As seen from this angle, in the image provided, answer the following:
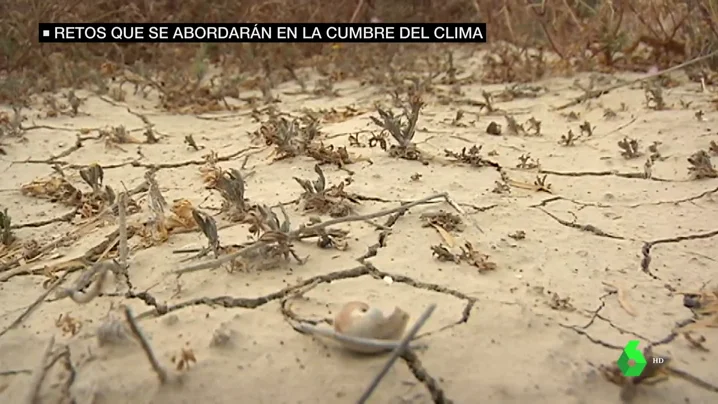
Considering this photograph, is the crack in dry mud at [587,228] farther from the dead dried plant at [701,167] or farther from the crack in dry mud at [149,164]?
the crack in dry mud at [149,164]

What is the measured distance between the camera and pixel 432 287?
1.56 m

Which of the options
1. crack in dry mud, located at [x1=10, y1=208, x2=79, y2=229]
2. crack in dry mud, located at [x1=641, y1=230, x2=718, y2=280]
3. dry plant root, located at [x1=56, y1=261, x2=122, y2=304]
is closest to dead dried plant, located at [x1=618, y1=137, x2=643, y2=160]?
crack in dry mud, located at [x1=641, y1=230, x2=718, y2=280]

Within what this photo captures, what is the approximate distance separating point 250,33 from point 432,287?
347cm

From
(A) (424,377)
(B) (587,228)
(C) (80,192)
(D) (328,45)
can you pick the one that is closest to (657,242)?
(B) (587,228)

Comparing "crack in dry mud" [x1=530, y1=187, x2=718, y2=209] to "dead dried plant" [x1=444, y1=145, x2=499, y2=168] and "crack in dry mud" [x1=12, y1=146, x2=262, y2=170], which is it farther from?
"crack in dry mud" [x1=12, y1=146, x2=262, y2=170]

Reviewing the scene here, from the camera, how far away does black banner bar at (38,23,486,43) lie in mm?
4410

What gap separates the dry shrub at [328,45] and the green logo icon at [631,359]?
2592 mm

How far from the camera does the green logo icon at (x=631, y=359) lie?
1213 millimetres

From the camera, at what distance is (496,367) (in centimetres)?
125

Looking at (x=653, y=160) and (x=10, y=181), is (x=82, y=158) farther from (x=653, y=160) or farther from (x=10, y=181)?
(x=653, y=160)

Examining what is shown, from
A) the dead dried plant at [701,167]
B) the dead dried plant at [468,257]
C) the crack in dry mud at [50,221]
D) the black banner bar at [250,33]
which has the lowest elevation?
the crack in dry mud at [50,221]

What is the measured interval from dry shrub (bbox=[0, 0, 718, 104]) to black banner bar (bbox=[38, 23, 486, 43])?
55 millimetres

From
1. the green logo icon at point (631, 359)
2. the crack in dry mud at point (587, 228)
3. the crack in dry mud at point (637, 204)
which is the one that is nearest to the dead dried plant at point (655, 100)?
the crack in dry mud at point (637, 204)

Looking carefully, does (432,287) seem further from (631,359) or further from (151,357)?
(151,357)
